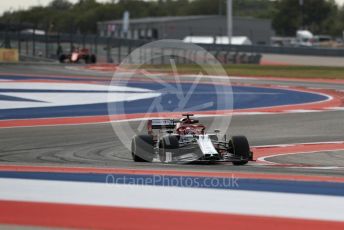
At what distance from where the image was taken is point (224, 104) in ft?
71.9

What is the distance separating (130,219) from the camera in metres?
6.09

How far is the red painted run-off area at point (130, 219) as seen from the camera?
5.84 m

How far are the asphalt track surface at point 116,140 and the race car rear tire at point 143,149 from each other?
266 millimetres

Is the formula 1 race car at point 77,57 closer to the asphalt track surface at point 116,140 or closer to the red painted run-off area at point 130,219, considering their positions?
the asphalt track surface at point 116,140

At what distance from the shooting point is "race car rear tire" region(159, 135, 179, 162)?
10648 millimetres

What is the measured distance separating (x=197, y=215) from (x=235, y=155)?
4.72 meters

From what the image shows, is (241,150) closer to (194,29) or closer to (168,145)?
(168,145)

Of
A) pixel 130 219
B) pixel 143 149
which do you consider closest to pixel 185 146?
pixel 143 149

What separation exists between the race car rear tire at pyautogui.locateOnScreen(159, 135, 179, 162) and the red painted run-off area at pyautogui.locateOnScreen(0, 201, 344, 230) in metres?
4.32

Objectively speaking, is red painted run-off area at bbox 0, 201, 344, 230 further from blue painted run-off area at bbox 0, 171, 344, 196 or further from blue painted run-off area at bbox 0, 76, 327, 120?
blue painted run-off area at bbox 0, 76, 327, 120

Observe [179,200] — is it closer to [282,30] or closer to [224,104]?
[224,104]
